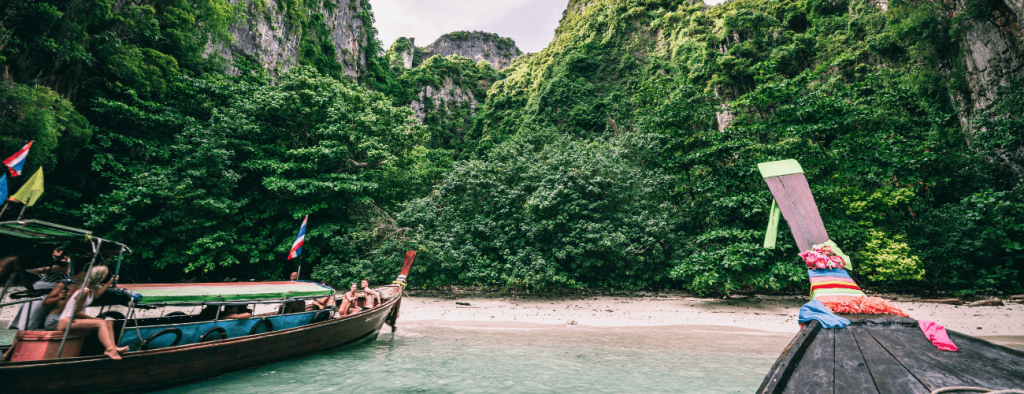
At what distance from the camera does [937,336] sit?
2.53m

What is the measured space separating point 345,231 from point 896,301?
835 inches

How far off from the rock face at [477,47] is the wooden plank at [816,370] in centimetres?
8010

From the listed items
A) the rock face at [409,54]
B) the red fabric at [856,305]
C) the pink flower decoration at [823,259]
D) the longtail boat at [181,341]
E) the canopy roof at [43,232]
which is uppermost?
the rock face at [409,54]

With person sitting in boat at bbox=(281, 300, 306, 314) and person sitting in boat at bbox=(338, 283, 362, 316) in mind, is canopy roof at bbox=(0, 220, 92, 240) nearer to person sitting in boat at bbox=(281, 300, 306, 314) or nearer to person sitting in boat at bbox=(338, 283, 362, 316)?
person sitting in boat at bbox=(281, 300, 306, 314)

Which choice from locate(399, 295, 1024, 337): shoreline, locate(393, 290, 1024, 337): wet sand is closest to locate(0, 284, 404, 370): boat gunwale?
locate(399, 295, 1024, 337): shoreline

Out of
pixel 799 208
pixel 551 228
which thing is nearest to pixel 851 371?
pixel 799 208

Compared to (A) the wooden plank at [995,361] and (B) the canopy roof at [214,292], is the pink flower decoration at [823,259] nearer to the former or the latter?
(A) the wooden plank at [995,361]

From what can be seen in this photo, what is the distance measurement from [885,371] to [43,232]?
28.3 feet

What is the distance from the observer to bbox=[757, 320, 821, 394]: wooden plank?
1834mm

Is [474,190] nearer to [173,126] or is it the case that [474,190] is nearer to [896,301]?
[173,126]

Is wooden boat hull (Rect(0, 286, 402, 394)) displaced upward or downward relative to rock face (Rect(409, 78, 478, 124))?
downward

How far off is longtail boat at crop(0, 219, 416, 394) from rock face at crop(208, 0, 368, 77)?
64.0 feet

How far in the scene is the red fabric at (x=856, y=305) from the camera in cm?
333

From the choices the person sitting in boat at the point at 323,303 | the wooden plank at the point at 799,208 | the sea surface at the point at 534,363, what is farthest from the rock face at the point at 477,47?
the wooden plank at the point at 799,208
